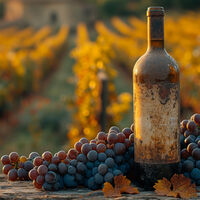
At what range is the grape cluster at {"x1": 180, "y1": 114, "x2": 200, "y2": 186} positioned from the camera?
185cm

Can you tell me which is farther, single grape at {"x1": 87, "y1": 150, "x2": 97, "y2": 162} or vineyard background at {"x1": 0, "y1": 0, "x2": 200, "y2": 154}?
vineyard background at {"x1": 0, "y1": 0, "x2": 200, "y2": 154}

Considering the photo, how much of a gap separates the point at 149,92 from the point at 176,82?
0.38ft

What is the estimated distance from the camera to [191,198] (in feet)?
5.51

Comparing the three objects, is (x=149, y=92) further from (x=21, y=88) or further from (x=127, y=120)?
(x=21, y=88)

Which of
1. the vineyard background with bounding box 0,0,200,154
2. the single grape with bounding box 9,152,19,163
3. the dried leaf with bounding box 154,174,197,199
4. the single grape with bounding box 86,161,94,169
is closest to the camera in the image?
the dried leaf with bounding box 154,174,197,199

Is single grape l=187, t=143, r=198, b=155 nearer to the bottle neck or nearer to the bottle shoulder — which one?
the bottle shoulder

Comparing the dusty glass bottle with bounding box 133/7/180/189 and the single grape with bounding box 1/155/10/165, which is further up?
the dusty glass bottle with bounding box 133/7/180/189

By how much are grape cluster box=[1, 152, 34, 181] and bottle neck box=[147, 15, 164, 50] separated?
732 mm

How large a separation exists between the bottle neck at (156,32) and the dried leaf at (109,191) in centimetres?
57

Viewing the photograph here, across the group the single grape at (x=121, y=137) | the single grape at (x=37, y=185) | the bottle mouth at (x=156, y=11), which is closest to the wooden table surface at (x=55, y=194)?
the single grape at (x=37, y=185)

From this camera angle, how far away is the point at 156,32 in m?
1.77

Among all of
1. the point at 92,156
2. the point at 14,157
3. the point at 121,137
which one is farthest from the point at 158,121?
the point at 14,157

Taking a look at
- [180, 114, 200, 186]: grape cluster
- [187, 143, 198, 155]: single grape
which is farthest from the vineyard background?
[187, 143, 198, 155]: single grape

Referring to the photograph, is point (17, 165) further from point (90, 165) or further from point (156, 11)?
point (156, 11)
